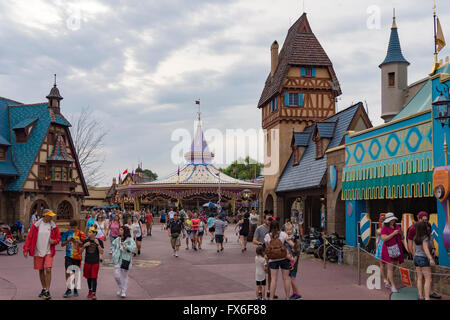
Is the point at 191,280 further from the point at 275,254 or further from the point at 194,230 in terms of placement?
the point at 194,230

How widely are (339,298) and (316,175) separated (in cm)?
1052

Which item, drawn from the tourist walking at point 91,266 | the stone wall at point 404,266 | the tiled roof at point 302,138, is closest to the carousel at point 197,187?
the tiled roof at point 302,138

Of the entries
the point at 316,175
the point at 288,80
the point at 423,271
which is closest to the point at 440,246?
the point at 423,271

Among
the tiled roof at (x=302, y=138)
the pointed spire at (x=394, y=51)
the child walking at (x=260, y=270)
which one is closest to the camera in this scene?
the child walking at (x=260, y=270)

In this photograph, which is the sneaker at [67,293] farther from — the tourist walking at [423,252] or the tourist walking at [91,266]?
the tourist walking at [423,252]

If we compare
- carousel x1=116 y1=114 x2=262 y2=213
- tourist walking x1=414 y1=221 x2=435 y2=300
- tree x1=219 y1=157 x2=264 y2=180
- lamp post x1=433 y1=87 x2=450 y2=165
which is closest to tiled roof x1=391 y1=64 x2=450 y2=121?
lamp post x1=433 y1=87 x2=450 y2=165

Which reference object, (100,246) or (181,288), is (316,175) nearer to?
(181,288)

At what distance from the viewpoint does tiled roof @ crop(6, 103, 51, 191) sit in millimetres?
27125

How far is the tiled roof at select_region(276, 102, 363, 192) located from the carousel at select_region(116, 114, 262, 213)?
20.5 metres

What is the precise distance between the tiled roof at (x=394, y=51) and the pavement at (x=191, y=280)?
1299 centimetres

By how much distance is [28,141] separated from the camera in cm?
2866

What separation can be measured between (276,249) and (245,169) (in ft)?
279

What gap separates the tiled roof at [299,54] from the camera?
2522cm

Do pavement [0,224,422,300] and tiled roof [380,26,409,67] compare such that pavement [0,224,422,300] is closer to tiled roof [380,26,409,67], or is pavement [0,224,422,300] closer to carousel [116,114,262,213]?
tiled roof [380,26,409,67]
